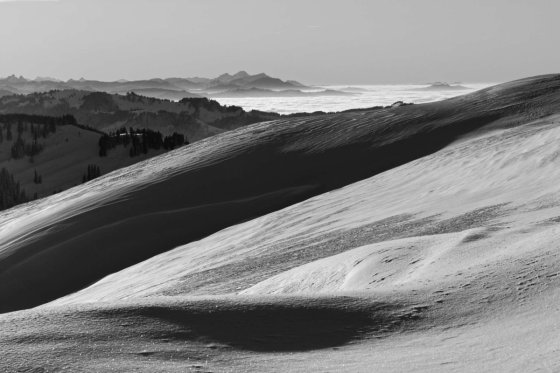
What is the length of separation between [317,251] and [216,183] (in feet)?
54.9

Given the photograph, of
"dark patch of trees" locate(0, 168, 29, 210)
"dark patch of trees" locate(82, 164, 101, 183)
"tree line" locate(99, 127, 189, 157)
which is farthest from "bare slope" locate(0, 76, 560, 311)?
"tree line" locate(99, 127, 189, 157)

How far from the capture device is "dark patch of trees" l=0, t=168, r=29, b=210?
3609 inches

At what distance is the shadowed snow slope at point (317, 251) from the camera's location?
21.3ft

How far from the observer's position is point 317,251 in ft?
56.6

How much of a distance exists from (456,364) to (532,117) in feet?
93.9

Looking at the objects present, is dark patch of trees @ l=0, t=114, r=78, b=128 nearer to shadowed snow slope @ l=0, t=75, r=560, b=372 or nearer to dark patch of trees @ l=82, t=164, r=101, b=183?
dark patch of trees @ l=82, t=164, r=101, b=183

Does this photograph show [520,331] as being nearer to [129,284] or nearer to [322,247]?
[322,247]

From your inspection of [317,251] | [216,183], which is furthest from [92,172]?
[317,251]

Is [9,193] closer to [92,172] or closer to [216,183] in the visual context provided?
[92,172]

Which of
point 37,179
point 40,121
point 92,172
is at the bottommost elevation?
point 37,179

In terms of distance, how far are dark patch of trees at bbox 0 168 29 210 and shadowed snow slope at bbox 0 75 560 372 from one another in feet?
175

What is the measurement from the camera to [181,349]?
634cm

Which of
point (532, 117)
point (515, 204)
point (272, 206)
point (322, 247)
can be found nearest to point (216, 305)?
point (322, 247)

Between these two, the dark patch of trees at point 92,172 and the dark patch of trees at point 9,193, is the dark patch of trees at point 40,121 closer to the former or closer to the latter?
the dark patch of trees at point 92,172
